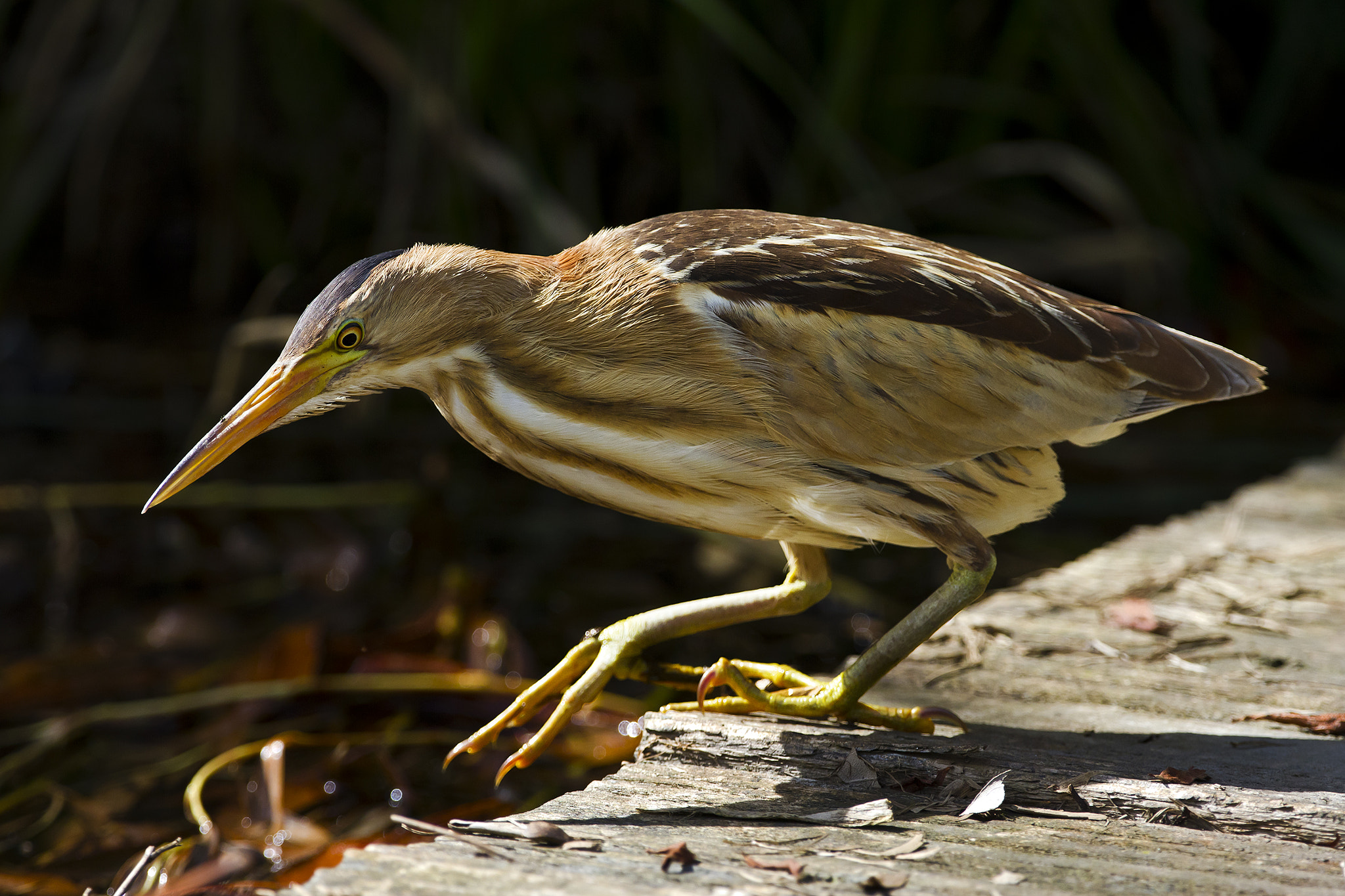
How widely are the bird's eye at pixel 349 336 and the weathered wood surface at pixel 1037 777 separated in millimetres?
575

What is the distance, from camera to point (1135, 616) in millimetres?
2023

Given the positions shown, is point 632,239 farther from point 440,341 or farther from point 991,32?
point 991,32

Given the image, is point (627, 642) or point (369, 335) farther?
point (627, 642)

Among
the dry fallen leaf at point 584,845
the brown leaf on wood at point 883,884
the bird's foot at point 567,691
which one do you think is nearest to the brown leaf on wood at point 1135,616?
the bird's foot at point 567,691

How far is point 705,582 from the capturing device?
3.19 meters

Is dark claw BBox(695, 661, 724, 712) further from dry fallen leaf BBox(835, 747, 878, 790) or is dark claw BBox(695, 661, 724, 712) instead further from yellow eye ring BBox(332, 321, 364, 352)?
yellow eye ring BBox(332, 321, 364, 352)

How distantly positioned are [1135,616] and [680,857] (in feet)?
3.53

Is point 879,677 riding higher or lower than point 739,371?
lower

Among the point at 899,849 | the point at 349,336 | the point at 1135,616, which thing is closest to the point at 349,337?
the point at 349,336

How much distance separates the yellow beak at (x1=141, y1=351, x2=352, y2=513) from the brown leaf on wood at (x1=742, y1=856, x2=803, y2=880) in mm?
732

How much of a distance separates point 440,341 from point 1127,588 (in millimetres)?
1239

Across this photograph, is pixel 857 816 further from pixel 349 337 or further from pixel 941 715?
pixel 349 337

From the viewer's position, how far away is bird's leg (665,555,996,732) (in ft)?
5.15

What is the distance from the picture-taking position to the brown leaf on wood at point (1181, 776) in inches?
56.8
